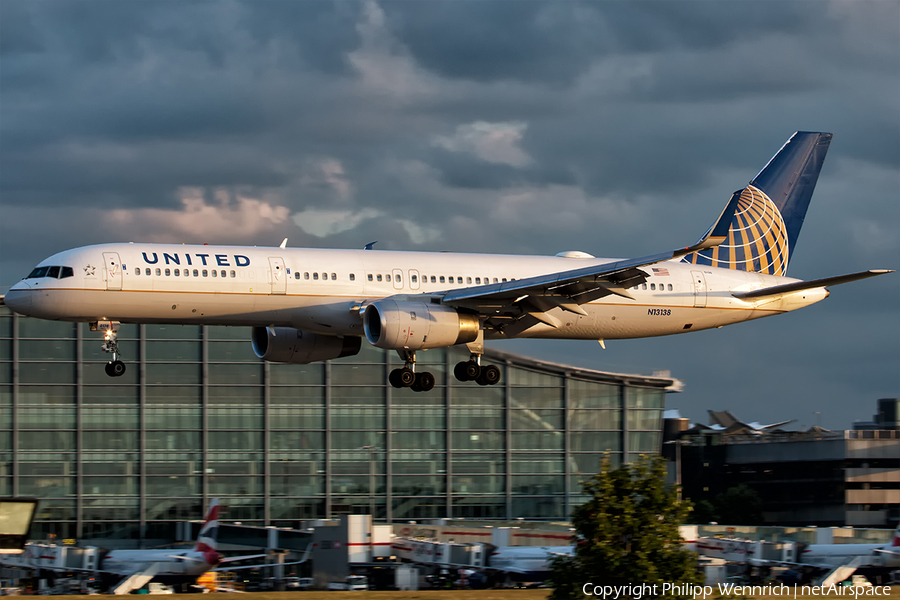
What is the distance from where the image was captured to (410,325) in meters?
39.7

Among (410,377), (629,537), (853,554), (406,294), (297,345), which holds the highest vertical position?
(406,294)

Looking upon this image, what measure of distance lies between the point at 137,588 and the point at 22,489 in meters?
28.8

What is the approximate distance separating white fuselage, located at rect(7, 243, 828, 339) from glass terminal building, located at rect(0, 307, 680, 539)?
34764 millimetres

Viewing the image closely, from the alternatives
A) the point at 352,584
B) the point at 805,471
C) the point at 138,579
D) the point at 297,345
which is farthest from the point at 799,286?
the point at 805,471

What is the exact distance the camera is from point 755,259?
50.7m

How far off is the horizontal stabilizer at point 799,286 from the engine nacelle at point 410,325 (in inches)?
534

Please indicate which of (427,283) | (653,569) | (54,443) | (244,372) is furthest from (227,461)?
(653,569)

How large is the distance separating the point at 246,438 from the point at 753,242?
42466 mm

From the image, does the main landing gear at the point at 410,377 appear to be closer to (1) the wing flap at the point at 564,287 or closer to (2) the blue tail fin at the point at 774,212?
(1) the wing flap at the point at 564,287

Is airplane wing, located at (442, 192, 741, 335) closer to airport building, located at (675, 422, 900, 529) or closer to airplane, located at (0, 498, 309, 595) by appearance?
airplane, located at (0, 498, 309, 595)

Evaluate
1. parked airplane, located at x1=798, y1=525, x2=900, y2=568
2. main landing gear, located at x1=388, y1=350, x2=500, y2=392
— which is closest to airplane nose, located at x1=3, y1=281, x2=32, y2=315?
main landing gear, located at x1=388, y1=350, x2=500, y2=392

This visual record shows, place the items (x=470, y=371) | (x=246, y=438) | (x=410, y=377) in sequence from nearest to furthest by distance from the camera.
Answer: (x=410, y=377) < (x=470, y=371) < (x=246, y=438)

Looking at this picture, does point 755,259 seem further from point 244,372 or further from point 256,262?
point 244,372

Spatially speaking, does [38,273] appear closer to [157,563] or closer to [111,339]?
[111,339]
